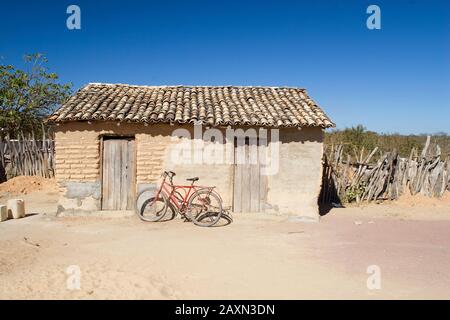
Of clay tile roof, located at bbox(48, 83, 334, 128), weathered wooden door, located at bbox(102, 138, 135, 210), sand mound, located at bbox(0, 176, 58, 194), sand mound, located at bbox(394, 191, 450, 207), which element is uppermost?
clay tile roof, located at bbox(48, 83, 334, 128)

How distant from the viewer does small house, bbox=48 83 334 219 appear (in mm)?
8969

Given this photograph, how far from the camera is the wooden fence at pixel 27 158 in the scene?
45.6ft

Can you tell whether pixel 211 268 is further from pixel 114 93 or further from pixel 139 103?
pixel 114 93

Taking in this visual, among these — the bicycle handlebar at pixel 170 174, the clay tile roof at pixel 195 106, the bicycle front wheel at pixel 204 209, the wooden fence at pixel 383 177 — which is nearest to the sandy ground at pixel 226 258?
the bicycle front wheel at pixel 204 209

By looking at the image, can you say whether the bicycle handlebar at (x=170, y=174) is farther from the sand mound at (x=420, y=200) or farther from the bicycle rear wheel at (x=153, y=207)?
the sand mound at (x=420, y=200)

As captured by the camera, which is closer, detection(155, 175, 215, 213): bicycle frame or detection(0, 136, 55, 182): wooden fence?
detection(155, 175, 215, 213): bicycle frame

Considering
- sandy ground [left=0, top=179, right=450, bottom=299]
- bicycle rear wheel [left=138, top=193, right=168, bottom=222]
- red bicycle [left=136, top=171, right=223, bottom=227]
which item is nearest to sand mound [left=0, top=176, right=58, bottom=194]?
sandy ground [left=0, top=179, right=450, bottom=299]

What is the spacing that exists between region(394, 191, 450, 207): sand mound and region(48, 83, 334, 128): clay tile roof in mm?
4347

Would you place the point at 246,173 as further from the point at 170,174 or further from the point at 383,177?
the point at 383,177

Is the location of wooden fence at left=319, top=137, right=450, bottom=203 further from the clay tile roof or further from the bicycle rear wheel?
the bicycle rear wheel

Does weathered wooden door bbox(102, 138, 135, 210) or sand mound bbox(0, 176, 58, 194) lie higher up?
weathered wooden door bbox(102, 138, 135, 210)
